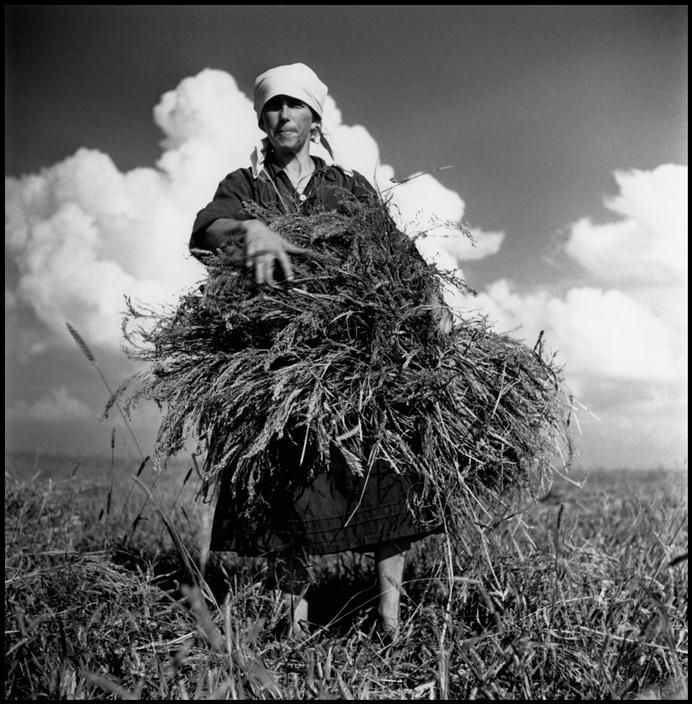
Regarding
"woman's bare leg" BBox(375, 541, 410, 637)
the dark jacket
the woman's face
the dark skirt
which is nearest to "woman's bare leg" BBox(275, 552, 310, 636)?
the dark skirt

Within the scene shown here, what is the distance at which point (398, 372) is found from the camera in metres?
2.41

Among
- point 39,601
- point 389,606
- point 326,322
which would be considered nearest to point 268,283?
point 326,322

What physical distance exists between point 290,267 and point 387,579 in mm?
1309

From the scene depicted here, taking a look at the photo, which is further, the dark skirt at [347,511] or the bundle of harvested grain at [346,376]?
the dark skirt at [347,511]

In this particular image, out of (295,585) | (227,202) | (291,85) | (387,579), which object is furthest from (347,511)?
(291,85)

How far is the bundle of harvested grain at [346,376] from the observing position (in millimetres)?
2373

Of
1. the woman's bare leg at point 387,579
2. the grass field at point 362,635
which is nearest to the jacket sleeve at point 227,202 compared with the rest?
the grass field at point 362,635

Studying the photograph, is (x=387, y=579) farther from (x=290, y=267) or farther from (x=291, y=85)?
(x=291, y=85)

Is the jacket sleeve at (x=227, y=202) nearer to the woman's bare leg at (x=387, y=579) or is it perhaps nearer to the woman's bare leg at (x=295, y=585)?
the woman's bare leg at (x=295, y=585)

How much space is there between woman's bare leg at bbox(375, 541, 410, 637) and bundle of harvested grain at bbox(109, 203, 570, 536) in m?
0.27

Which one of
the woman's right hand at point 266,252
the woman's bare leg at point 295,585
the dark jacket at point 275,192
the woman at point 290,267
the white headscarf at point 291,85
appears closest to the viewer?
the woman's right hand at point 266,252

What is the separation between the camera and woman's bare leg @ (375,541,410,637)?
8.95 ft

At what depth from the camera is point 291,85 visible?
9.68 feet

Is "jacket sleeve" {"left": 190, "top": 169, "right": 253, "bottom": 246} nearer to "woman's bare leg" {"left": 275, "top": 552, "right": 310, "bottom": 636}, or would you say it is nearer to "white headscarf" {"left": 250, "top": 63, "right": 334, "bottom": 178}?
"white headscarf" {"left": 250, "top": 63, "right": 334, "bottom": 178}
